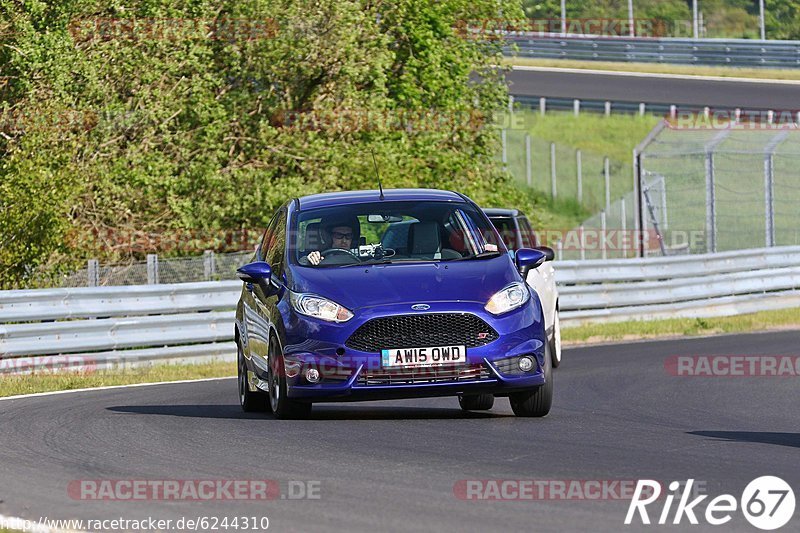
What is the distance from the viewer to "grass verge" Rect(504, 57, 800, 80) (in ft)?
163

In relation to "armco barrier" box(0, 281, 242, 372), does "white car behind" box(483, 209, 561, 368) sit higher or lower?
higher

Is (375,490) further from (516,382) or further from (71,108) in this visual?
(71,108)

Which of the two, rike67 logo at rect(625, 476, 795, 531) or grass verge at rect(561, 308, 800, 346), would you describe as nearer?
rike67 logo at rect(625, 476, 795, 531)

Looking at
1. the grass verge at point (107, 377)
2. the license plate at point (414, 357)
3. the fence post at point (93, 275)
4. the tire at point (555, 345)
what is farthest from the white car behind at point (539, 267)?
the license plate at point (414, 357)

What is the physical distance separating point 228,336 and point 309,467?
11934mm

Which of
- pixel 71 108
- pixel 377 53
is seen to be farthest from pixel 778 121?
pixel 71 108

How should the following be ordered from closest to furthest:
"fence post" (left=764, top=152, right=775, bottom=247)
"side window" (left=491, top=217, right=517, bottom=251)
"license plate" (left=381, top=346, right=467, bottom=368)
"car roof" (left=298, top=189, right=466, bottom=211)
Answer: "license plate" (left=381, top=346, right=467, bottom=368) < "car roof" (left=298, top=189, right=466, bottom=211) < "side window" (left=491, top=217, right=517, bottom=251) < "fence post" (left=764, top=152, right=775, bottom=247)

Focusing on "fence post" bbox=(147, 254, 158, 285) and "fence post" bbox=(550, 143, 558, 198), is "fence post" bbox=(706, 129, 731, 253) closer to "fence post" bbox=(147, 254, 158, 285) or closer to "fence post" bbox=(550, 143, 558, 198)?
"fence post" bbox=(147, 254, 158, 285)

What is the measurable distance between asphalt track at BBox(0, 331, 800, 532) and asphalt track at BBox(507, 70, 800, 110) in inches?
1289

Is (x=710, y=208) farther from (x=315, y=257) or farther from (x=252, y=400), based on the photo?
(x=315, y=257)

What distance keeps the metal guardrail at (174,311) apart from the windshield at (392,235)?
7.14 meters

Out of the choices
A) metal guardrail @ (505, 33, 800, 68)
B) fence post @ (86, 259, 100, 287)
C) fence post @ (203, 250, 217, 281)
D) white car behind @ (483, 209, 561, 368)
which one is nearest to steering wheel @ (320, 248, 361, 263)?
white car behind @ (483, 209, 561, 368)

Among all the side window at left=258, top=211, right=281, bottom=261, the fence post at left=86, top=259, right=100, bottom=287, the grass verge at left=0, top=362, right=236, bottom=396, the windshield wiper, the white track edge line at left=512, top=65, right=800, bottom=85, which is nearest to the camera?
the windshield wiper

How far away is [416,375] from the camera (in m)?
10.5
